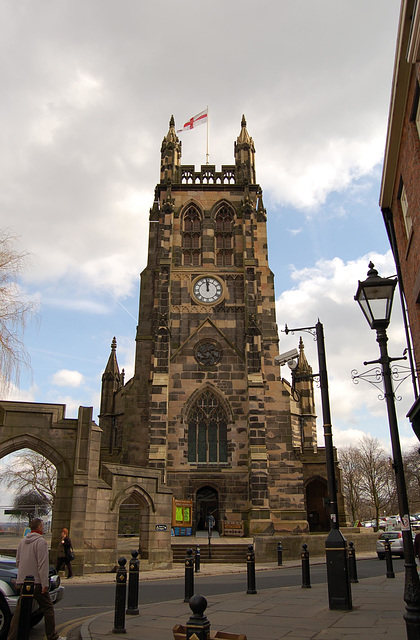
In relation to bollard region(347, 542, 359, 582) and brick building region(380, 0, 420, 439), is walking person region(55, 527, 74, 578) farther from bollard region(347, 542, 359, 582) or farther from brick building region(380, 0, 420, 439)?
brick building region(380, 0, 420, 439)

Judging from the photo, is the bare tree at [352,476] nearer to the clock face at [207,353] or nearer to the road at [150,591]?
the clock face at [207,353]

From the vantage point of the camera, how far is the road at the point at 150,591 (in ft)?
31.3

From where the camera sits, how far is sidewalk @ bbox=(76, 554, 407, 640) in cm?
748

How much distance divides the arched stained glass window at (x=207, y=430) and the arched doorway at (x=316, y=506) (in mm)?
9825

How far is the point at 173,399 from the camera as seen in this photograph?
3212cm

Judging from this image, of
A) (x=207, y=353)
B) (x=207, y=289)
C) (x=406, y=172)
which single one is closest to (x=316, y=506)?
(x=207, y=353)

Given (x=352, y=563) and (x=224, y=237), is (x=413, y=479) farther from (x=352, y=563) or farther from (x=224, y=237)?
(x=352, y=563)

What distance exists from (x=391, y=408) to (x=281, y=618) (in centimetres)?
417

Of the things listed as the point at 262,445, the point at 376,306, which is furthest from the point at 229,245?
the point at 376,306

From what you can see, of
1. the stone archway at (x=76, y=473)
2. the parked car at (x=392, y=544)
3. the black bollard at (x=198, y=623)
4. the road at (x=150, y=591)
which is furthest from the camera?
the parked car at (x=392, y=544)

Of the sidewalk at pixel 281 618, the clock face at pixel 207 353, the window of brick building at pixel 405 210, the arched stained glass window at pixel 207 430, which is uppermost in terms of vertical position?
the clock face at pixel 207 353

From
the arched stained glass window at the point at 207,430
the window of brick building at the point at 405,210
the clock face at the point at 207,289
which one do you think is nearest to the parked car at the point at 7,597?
the window of brick building at the point at 405,210

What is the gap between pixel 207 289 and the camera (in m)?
35.7

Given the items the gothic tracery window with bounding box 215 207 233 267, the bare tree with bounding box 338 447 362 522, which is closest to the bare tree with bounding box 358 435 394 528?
the bare tree with bounding box 338 447 362 522
